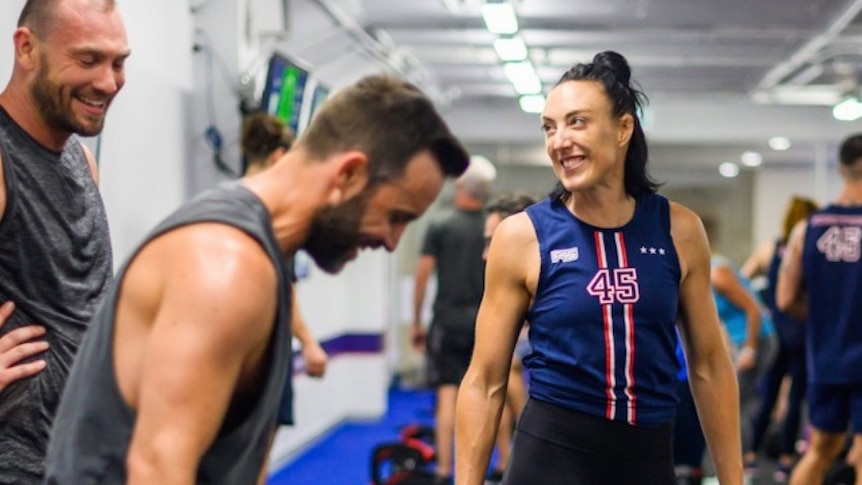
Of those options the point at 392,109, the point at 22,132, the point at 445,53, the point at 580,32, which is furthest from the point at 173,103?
the point at 445,53

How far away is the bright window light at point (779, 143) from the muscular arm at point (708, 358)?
32.9 ft

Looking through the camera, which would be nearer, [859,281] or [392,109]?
[392,109]

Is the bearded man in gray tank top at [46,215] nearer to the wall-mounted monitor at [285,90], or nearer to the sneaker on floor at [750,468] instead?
the wall-mounted monitor at [285,90]

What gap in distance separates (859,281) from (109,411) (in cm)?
363

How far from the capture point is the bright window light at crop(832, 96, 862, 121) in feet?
35.4

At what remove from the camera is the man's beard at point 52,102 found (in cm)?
225

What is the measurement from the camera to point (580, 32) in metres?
8.62

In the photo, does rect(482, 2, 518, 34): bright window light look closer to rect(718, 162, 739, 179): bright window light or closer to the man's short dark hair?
the man's short dark hair

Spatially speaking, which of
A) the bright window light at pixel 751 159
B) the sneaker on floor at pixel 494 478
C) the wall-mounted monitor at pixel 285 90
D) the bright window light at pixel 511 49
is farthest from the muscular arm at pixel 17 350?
the bright window light at pixel 751 159

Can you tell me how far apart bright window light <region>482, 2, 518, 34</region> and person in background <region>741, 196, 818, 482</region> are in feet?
6.45

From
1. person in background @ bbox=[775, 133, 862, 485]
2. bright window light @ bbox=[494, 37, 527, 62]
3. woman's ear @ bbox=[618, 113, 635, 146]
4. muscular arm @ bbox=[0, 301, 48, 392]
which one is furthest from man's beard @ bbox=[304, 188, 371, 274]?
bright window light @ bbox=[494, 37, 527, 62]

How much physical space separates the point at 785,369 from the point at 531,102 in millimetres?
5472

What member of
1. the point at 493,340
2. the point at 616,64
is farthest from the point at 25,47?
the point at 616,64

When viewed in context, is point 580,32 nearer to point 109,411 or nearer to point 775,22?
point 775,22
